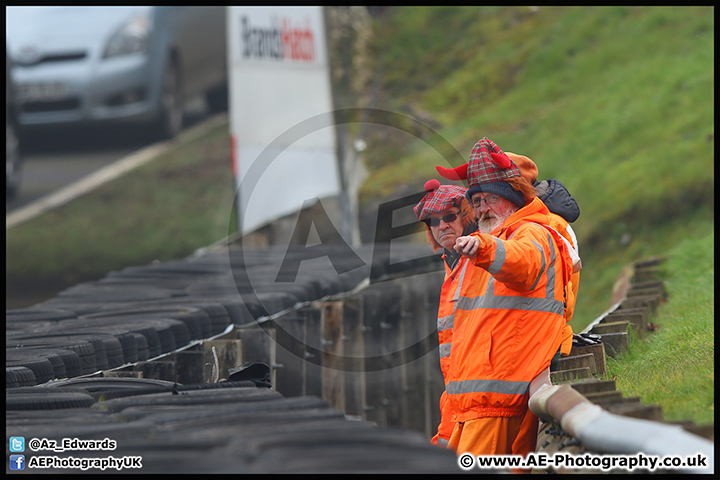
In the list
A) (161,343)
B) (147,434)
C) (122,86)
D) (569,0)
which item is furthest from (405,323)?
(569,0)

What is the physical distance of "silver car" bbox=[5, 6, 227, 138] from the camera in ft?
54.9

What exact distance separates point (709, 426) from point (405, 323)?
652cm

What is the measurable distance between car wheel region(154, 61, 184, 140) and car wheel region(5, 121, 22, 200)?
10.9ft

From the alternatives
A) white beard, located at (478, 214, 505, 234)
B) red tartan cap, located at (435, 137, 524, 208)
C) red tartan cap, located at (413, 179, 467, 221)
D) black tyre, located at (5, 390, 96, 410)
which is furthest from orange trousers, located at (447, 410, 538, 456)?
black tyre, located at (5, 390, 96, 410)

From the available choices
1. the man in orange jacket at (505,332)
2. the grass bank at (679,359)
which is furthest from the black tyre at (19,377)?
the grass bank at (679,359)

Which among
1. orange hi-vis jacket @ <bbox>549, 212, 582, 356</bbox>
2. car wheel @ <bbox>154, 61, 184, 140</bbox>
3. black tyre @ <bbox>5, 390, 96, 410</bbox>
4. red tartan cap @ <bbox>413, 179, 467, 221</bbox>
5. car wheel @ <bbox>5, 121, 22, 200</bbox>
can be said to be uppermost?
car wheel @ <bbox>154, 61, 184, 140</bbox>

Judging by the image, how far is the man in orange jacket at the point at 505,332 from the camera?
418 cm

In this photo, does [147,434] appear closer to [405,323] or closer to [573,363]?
[573,363]

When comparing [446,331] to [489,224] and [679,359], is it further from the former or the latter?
[679,359]

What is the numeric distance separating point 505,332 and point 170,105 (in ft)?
52.8

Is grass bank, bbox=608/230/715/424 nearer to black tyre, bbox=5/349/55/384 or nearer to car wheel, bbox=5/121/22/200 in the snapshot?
black tyre, bbox=5/349/55/384

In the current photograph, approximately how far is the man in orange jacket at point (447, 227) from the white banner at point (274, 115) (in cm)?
906

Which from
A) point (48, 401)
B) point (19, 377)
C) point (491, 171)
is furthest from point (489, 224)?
point (19, 377)

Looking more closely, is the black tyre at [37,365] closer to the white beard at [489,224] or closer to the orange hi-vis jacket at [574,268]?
the white beard at [489,224]
